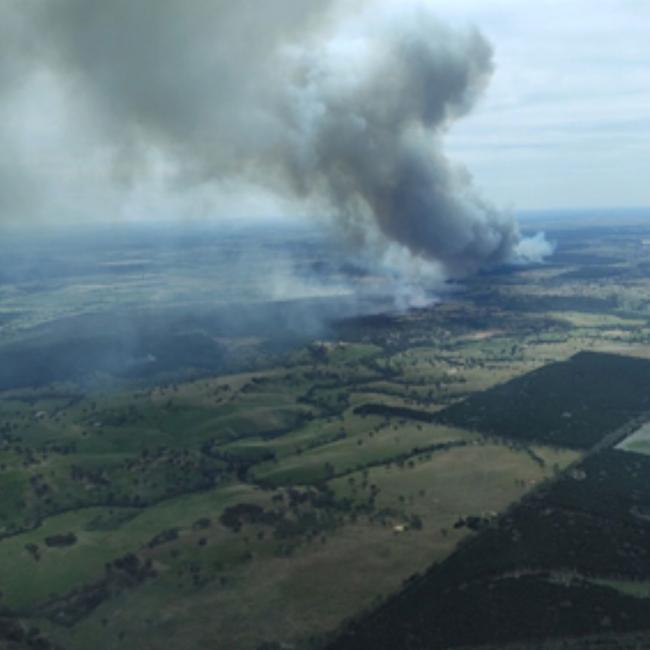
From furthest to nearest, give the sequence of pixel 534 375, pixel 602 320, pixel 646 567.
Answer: pixel 602 320, pixel 534 375, pixel 646 567

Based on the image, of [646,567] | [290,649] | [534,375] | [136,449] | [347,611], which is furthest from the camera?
[534,375]

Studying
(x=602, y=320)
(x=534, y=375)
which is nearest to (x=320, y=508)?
(x=534, y=375)

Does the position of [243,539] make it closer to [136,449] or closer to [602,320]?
[136,449]

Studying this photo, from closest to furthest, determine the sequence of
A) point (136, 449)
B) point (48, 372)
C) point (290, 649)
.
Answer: point (290, 649), point (136, 449), point (48, 372)

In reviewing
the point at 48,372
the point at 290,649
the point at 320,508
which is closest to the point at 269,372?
the point at 48,372

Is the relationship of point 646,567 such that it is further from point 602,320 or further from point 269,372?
point 602,320

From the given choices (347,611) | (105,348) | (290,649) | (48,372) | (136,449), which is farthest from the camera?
(105,348)

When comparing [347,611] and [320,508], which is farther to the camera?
[320,508]

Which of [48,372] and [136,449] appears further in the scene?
[48,372]
